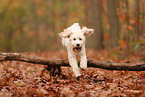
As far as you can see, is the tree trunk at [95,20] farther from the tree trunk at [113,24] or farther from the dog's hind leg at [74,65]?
the dog's hind leg at [74,65]

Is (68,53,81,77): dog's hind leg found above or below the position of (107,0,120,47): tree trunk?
below

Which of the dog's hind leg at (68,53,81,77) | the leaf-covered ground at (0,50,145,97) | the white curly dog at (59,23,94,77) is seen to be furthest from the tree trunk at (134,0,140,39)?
the dog's hind leg at (68,53,81,77)

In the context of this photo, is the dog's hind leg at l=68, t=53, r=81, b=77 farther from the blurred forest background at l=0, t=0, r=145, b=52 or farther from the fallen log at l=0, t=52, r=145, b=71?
the blurred forest background at l=0, t=0, r=145, b=52

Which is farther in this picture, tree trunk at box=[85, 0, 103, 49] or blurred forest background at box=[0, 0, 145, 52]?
tree trunk at box=[85, 0, 103, 49]

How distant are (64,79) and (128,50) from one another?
5567mm

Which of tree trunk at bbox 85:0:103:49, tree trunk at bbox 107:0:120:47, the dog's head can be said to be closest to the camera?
the dog's head

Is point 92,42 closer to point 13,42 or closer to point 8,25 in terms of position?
point 8,25

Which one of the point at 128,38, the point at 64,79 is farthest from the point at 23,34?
the point at 64,79

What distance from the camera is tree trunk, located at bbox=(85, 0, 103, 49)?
1666 centimetres

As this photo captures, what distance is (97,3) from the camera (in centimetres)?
1658

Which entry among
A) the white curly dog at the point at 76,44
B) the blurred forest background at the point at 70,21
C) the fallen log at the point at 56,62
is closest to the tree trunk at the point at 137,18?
the blurred forest background at the point at 70,21

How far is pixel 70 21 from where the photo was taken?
30.1 m


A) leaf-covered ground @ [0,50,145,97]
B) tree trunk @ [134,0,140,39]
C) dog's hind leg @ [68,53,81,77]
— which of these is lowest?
leaf-covered ground @ [0,50,145,97]

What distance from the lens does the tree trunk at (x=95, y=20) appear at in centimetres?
1666
